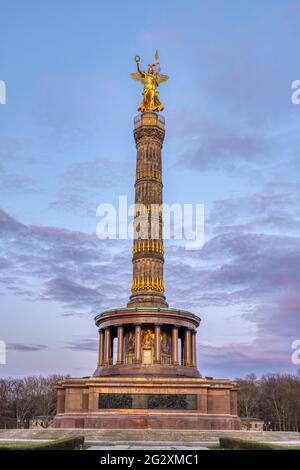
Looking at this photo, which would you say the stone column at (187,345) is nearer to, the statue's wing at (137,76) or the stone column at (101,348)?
the stone column at (101,348)

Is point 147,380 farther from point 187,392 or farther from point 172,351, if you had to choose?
point 172,351

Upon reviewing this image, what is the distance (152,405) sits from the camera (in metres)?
32.8

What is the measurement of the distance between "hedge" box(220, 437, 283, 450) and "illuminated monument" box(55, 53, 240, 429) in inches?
368

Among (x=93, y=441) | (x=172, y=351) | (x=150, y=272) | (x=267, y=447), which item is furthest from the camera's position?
(x=150, y=272)

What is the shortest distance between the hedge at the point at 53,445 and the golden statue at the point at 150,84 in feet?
99.1

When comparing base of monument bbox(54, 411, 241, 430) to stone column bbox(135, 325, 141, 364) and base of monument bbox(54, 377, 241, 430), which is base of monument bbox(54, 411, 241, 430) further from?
stone column bbox(135, 325, 141, 364)

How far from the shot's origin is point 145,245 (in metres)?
41.4

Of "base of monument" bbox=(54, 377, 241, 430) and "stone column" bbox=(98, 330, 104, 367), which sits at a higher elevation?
"stone column" bbox=(98, 330, 104, 367)

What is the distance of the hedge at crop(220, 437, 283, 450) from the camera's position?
1801 cm

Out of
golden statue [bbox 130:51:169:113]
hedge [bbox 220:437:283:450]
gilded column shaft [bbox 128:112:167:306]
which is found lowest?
hedge [bbox 220:437:283:450]

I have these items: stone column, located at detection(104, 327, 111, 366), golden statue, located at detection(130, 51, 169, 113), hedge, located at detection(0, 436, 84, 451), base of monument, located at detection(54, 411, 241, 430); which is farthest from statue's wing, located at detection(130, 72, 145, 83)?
hedge, located at detection(0, 436, 84, 451)

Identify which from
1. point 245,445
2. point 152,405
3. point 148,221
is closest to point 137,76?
point 148,221
